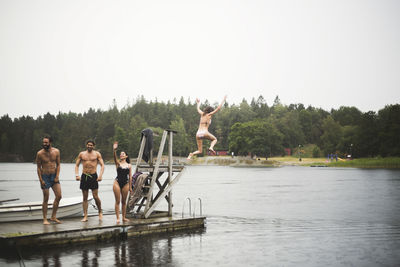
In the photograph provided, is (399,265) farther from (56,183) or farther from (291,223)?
(56,183)

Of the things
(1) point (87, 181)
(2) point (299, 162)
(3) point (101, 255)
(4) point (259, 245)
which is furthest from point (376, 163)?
(3) point (101, 255)

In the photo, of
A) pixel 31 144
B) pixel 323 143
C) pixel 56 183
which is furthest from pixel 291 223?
pixel 31 144

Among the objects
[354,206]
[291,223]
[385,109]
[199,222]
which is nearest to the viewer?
[199,222]

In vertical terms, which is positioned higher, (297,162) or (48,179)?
(48,179)

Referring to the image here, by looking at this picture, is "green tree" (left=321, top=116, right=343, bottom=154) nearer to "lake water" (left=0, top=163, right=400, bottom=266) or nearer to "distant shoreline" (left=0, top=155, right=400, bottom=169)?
"distant shoreline" (left=0, top=155, right=400, bottom=169)

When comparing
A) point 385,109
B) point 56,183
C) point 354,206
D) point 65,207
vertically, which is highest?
point 385,109

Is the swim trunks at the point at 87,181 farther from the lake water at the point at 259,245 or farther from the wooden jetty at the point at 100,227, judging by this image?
the lake water at the point at 259,245

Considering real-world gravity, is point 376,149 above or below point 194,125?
below

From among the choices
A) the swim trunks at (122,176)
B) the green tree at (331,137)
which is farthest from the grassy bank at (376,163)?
the swim trunks at (122,176)

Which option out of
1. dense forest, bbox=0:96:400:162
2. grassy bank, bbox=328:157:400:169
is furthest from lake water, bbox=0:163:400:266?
dense forest, bbox=0:96:400:162

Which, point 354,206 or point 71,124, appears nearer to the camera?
point 354,206

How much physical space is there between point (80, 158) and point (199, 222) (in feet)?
20.1

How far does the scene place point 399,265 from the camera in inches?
486

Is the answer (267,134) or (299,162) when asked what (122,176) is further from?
(267,134)
